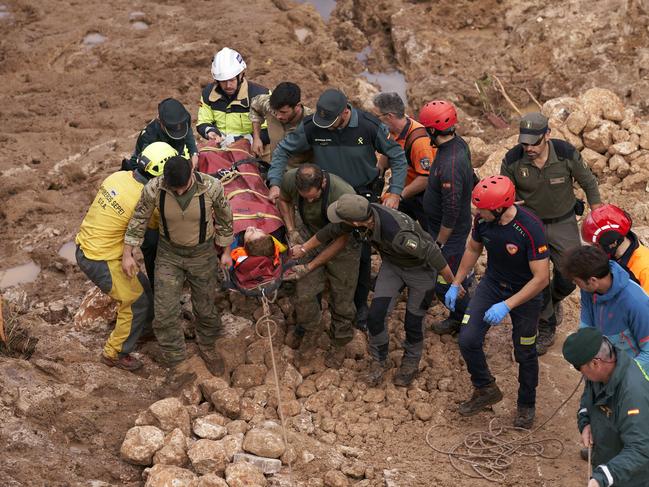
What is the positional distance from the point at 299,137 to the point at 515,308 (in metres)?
2.27

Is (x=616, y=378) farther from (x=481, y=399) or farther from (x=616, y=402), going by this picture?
(x=481, y=399)

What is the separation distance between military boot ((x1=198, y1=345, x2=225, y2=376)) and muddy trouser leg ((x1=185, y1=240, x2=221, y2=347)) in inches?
1.4

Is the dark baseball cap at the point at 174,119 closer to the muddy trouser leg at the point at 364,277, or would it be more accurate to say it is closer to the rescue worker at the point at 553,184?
the muddy trouser leg at the point at 364,277

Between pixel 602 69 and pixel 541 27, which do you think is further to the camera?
pixel 541 27

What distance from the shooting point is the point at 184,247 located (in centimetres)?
632

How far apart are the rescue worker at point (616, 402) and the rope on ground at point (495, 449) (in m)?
1.43

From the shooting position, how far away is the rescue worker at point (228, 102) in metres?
7.51

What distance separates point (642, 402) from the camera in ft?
13.2

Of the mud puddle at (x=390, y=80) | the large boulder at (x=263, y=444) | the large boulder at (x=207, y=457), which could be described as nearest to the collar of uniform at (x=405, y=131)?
the large boulder at (x=263, y=444)

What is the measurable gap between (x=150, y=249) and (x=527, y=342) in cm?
320

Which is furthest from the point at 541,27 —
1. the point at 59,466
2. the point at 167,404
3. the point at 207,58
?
the point at 59,466

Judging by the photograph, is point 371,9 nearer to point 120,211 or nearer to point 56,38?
point 56,38

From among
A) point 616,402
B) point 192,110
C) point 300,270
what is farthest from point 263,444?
point 192,110

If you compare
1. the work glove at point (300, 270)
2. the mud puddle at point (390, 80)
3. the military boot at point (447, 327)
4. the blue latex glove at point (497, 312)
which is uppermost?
the blue latex glove at point (497, 312)
